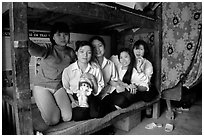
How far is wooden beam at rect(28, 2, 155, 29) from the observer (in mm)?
907

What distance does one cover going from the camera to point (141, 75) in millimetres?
1548

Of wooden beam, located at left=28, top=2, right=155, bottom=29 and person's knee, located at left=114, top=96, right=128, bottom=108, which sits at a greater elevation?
wooden beam, located at left=28, top=2, right=155, bottom=29

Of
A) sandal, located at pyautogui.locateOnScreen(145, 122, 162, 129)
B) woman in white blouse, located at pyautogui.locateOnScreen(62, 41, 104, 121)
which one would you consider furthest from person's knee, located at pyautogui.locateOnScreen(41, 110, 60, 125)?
sandal, located at pyautogui.locateOnScreen(145, 122, 162, 129)

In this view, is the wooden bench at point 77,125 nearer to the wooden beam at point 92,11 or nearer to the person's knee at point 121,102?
the person's knee at point 121,102

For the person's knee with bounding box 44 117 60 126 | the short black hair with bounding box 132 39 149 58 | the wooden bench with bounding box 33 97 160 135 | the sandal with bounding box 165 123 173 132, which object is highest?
the short black hair with bounding box 132 39 149 58

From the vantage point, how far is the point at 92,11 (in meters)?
1.08

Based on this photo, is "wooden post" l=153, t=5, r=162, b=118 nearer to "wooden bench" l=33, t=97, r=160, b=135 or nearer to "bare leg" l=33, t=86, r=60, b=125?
"wooden bench" l=33, t=97, r=160, b=135

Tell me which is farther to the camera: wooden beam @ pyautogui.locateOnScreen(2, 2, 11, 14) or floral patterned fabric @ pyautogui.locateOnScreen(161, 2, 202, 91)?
floral patterned fabric @ pyautogui.locateOnScreen(161, 2, 202, 91)

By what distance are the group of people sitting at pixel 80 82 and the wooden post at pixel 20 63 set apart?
130 mm

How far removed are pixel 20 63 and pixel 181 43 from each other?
1.37 metres

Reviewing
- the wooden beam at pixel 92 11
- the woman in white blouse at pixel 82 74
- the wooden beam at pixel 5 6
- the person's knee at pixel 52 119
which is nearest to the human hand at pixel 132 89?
the woman in white blouse at pixel 82 74

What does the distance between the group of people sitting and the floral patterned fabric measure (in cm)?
29

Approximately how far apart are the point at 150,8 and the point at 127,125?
1098 millimetres

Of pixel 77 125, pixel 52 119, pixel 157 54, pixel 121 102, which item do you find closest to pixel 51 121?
pixel 52 119
